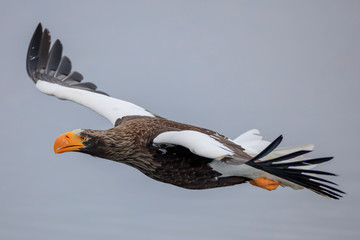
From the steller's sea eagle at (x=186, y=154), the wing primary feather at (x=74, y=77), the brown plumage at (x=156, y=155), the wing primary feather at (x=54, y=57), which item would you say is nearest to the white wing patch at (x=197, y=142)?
the steller's sea eagle at (x=186, y=154)

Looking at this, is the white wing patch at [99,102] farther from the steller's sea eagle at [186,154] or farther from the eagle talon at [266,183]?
the eagle talon at [266,183]

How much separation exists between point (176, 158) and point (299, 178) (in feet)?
3.50

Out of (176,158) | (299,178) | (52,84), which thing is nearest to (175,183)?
(176,158)

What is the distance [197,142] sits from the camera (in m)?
5.09

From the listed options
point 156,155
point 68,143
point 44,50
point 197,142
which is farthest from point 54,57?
point 197,142

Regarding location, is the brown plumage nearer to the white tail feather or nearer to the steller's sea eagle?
the steller's sea eagle

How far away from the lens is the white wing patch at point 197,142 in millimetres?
4984

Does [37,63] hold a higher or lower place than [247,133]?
higher

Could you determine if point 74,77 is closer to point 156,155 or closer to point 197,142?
point 156,155

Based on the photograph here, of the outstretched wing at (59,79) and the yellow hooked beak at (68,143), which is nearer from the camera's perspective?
the yellow hooked beak at (68,143)

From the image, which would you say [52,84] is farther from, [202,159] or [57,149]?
[202,159]

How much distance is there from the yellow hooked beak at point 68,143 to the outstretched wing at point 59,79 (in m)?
1.10

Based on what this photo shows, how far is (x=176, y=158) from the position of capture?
5.52m

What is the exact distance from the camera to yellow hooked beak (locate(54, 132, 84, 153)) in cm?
539
